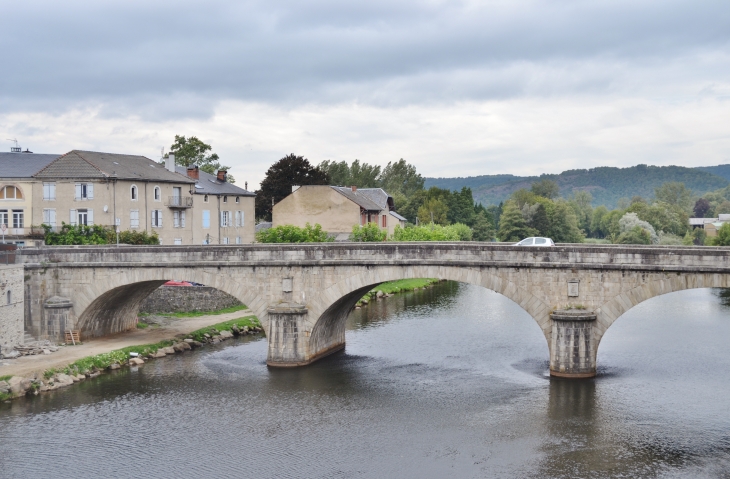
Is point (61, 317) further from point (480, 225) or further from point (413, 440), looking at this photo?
point (480, 225)

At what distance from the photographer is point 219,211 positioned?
65.4m

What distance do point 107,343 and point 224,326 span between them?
7.60m

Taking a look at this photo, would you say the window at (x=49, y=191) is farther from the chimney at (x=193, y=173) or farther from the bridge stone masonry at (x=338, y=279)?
the chimney at (x=193, y=173)

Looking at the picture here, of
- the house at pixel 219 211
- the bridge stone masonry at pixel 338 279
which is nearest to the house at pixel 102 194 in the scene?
the house at pixel 219 211

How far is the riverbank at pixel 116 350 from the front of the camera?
114 ft

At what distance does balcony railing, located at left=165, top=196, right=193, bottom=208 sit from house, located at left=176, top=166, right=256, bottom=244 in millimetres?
994

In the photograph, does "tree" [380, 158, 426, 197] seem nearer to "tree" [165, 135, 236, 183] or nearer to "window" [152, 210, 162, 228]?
"tree" [165, 135, 236, 183]

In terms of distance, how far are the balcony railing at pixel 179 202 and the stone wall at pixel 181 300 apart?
878 cm

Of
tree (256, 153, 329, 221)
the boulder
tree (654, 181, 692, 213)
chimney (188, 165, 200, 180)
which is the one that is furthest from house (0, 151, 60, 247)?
tree (654, 181, 692, 213)

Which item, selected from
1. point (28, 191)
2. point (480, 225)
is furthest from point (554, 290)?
point (480, 225)

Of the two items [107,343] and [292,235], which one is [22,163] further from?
[292,235]

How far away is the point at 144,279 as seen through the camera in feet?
131

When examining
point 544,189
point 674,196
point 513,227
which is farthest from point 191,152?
point 674,196

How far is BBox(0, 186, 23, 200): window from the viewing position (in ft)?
175
